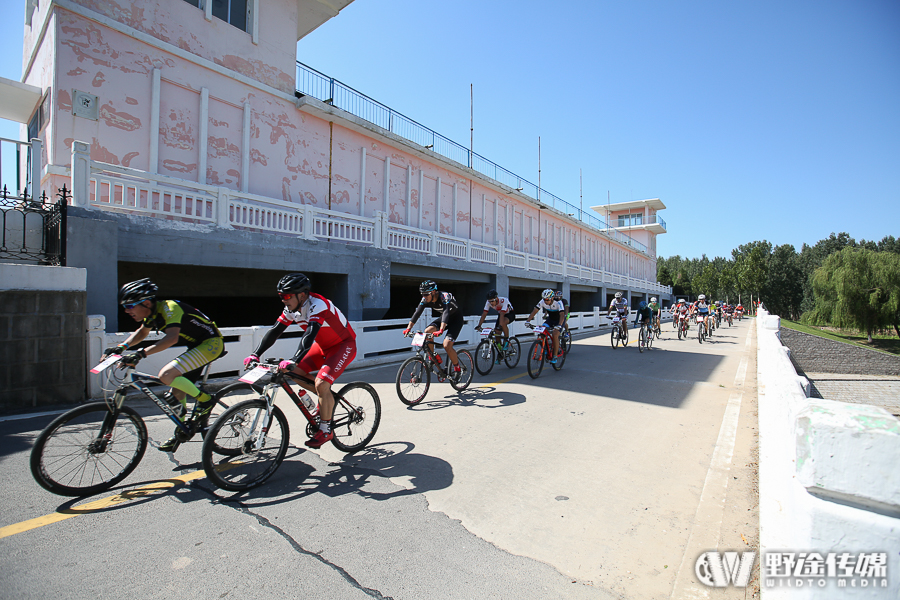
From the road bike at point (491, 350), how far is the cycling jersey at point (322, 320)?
4928 mm

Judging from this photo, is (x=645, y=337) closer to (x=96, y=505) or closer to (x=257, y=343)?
(x=257, y=343)

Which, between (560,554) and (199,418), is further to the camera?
(199,418)

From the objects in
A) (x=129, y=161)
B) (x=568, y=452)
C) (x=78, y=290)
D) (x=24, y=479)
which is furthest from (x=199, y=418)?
(x=129, y=161)

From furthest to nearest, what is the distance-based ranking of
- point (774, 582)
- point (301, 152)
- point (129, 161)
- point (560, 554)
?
point (301, 152)
point (129, 161)
point (560, 554)
point (774, 582)

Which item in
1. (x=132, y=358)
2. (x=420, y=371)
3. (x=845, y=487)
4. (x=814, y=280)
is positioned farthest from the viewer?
(x=814, y=280)

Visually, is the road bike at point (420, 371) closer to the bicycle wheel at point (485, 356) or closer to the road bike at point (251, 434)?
the bicycle wheel at point (485, 356)

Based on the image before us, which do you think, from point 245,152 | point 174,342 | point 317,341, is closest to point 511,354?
point 317,341

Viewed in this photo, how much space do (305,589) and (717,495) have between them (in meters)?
3.51

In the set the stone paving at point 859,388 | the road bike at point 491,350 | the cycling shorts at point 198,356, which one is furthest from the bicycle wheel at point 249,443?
the stone paving at point 859,388

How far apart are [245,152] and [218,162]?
870mm

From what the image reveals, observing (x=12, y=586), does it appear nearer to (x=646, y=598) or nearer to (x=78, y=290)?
(x=646, y=598)

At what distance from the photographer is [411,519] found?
3449mm

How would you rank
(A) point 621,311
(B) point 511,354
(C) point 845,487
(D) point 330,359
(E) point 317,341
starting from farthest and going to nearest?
(A) point 621,311 → (B) point 511,354 → (E) point 317,341 → (D) point 330,359 → (C) point 845,487

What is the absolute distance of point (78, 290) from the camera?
677 cm
